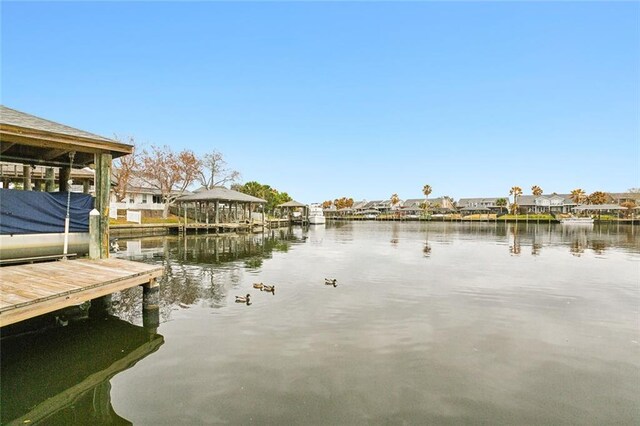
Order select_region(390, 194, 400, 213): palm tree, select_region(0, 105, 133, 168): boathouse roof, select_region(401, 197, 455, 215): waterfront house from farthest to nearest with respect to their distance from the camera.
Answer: select_region(390, 194, 400, 213): palm tree
select_region(401, 197, 455, 215): waterfront house
select_region(0, 105, 133, 168): boathouse roof

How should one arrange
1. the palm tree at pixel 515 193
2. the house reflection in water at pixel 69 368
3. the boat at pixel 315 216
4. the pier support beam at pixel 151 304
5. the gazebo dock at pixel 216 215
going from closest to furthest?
the house reflection in water at pixel 69 368 → the pier support beam at pixel 151 304 → the gazebo dock at pixel 216 215 → the boat at pixel 315 216 → the palm tree at pixel 515 193

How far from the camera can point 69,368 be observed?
20.4 feet

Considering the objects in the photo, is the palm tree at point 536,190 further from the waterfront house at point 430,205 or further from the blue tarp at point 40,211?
the blue tarp at point 40,211

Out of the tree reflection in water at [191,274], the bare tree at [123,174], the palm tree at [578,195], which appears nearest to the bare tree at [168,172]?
the bare tree at [123,174]

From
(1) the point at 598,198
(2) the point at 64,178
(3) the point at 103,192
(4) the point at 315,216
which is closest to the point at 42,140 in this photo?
(3) the point at 103,192

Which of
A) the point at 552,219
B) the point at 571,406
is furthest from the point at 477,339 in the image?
the point at 552,219

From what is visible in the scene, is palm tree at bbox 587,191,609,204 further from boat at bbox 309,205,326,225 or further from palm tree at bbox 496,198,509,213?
boat at bbox 309,205,326,225

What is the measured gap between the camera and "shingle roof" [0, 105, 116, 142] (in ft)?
27.0

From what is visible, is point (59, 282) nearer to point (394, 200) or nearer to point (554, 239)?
point (554, 239)

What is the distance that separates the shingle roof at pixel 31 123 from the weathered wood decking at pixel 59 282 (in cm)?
338

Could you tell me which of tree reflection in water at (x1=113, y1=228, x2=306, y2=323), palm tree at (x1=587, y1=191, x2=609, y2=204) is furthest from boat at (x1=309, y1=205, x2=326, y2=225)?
palm tree at (x1=587, y1=191, x2=609, y2=204)

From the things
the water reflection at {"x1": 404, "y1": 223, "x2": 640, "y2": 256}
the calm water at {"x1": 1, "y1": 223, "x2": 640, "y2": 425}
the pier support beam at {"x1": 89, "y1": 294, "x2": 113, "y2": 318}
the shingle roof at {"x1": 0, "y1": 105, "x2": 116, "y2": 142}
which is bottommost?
the water reflection at {"x1": 404, "y1": 223, "x2": 640, "y2": 256}

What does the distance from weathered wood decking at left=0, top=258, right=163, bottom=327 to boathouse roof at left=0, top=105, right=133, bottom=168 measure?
310cm

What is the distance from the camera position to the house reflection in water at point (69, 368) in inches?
193
